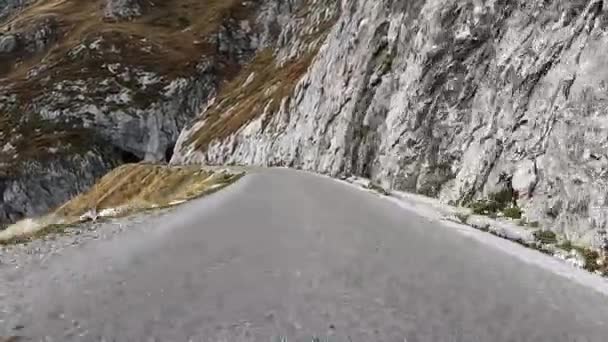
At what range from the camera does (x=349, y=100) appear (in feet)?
168

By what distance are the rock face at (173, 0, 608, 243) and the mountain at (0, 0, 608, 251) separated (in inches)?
3.6

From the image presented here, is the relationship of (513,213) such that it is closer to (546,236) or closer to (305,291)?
(546,236)

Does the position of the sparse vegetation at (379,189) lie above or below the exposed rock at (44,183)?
above

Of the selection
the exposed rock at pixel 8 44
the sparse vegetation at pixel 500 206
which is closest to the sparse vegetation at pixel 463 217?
the sparse vegetation at pixel 500 206

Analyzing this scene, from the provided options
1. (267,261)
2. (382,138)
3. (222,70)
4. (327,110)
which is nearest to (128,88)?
(222,70)

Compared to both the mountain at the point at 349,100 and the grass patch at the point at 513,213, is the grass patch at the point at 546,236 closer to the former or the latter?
the mountain at the point at 349,100

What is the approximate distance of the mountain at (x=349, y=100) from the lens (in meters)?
18.6

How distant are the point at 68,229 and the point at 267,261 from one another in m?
12.5

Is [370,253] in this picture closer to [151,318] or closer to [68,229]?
[151,318]

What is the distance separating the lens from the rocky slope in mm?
125312

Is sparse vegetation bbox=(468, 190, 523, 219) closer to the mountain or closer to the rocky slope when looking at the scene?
the mountain

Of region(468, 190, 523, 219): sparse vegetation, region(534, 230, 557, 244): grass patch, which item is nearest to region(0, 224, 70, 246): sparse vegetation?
region(468, 190, 523, 219): sparse vegetation

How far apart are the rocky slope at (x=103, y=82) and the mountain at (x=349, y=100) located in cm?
50

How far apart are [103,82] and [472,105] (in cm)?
13571
